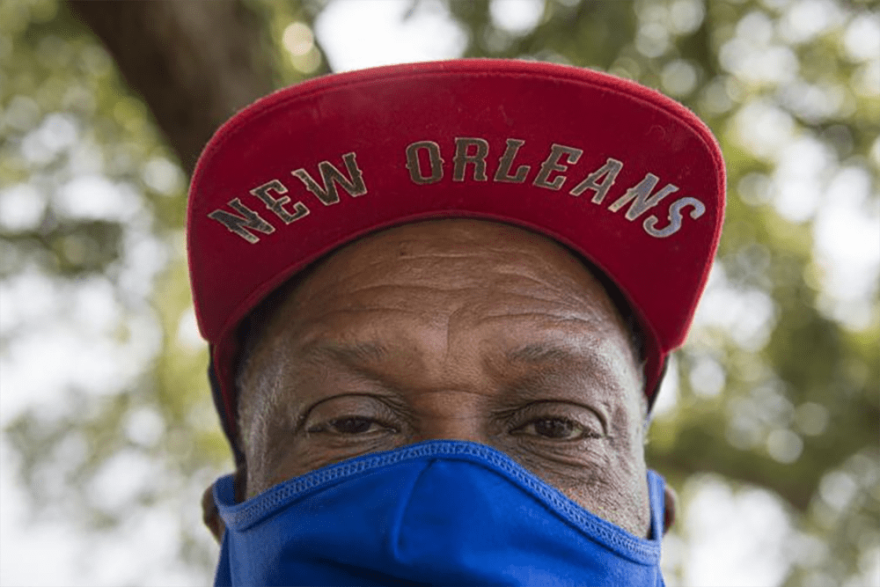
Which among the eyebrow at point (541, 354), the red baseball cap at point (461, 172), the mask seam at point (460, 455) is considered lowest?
the mask seam at point (460, 455)

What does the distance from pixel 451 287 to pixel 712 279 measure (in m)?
5.09

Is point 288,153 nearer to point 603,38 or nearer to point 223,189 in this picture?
point 223,189

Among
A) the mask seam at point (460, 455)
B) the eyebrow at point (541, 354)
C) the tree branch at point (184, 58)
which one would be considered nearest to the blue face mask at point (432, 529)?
the mask seam at point (460, 455)

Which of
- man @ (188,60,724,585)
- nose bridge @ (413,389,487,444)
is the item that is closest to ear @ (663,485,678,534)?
man @ (188,60,724,585)

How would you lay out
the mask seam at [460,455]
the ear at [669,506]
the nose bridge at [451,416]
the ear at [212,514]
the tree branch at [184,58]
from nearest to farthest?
the mask seam at [460,455] → the nose bridge at [451,416] → the ear at [212,514] → the ear at [669,506] → the tree branch at [184,58]

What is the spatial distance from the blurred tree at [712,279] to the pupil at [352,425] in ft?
8.59

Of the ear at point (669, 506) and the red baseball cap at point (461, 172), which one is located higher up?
the red baseball cap at point (461, 172)

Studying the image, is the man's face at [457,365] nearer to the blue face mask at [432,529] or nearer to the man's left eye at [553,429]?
the man's left eye at [553,429]

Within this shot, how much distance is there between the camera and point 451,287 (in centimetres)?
212

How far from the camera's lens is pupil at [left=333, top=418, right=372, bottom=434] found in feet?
6.70

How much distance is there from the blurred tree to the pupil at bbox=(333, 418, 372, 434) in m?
2.62

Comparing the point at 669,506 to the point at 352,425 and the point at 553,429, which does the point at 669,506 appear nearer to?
the point at 553,429

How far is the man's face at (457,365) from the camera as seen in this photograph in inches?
79.2

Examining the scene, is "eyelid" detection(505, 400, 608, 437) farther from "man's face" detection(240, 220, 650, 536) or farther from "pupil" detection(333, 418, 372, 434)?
"pupil" detection(333, 418, 372, 434)
